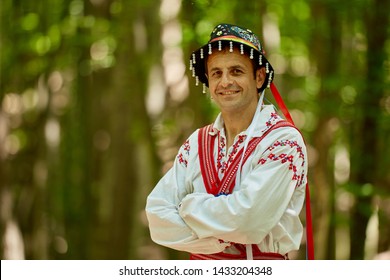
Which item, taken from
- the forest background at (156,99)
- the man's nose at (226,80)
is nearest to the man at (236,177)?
the man's nose at (226,80)

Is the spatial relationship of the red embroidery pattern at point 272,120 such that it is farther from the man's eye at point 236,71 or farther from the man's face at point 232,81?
the man's eye at point 236,71

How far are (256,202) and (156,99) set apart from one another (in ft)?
15.4

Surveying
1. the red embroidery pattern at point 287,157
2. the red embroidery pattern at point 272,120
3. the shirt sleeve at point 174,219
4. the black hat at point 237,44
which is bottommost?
the shirt sleeve at point 174,219

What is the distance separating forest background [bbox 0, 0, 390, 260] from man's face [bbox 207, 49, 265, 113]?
3497 mm

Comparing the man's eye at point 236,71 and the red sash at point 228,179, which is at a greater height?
the man's eye at point 236,71

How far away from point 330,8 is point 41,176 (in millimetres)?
4742

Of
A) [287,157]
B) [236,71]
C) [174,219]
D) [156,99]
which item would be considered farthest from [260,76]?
[156,99]

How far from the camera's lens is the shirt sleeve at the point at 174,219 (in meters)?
2.67

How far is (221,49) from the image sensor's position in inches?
108

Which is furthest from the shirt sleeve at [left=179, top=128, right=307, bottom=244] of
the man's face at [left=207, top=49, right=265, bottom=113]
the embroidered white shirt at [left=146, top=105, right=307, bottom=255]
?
the man's face at [left=207, top=49, right=265, bottom=113]

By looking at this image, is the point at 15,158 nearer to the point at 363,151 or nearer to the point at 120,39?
the point at 120,39

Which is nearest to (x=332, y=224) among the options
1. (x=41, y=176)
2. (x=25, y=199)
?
(x=41, y=176)

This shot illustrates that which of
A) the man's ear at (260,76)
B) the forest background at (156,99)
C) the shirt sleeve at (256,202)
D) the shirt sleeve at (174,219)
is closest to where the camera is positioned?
the shirt sleeve at (256,202)

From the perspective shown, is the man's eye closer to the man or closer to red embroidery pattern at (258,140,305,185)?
the man
